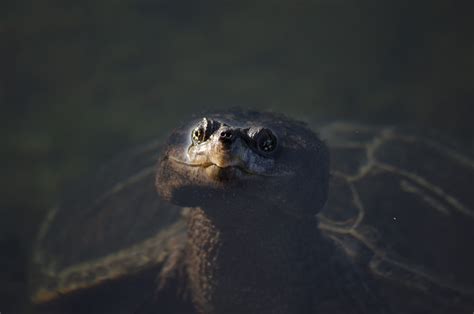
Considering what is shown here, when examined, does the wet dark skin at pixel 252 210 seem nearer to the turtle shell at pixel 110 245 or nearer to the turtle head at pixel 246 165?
the turtle head at pixel 246 165

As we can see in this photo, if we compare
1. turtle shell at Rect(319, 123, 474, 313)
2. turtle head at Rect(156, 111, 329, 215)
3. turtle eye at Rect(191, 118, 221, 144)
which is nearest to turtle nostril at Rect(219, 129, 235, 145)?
turtle head at Rect(156, 111, 329, 215)

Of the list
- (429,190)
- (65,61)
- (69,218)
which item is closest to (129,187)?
(69,218)

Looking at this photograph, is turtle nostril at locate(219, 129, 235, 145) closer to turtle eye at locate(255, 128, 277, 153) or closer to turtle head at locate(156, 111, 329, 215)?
turtle head at locate(156, 111, 329, 215)

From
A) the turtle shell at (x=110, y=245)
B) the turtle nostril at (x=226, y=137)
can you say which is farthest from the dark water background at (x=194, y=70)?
the turtle nostril at (x=226, y=137)

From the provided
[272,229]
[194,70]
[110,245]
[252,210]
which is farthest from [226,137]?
[194,70]

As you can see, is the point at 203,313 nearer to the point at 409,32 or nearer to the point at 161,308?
the point at 161,308

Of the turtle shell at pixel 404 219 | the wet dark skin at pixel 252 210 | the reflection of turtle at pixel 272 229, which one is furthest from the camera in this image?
the turtle shell at pixel 404 219

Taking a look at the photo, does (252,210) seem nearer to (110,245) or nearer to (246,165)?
(246,165)
